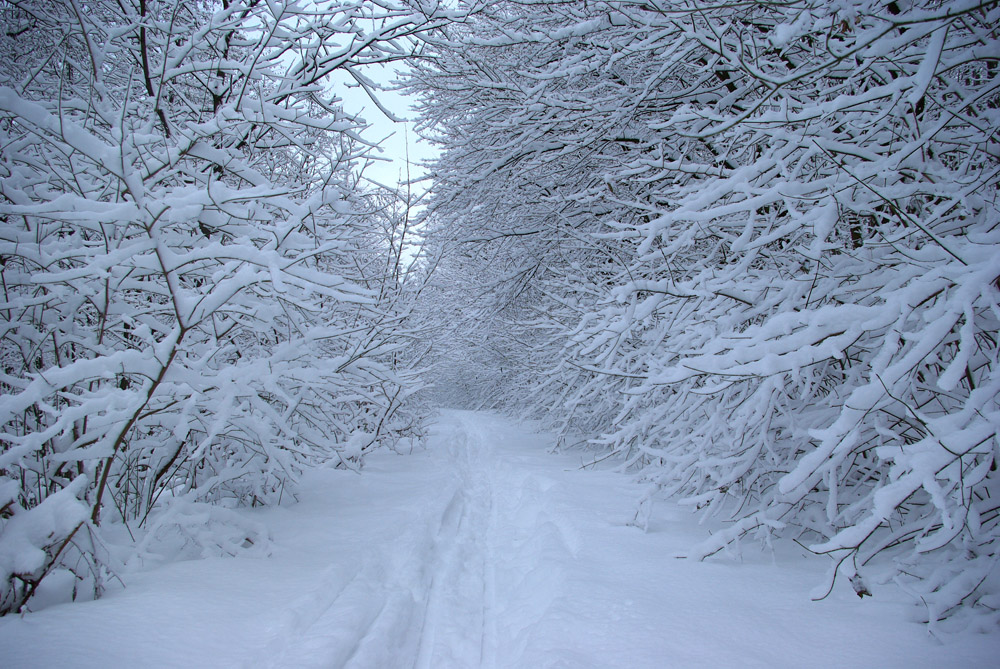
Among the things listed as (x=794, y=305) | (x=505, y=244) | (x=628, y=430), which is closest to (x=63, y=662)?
(x=628, y=430)

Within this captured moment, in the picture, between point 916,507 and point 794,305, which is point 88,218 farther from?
point 916,507

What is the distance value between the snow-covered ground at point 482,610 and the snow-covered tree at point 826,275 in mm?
259

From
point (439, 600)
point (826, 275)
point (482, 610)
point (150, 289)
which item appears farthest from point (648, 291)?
point (150, 289)

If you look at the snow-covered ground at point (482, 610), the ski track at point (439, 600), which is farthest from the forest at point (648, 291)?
the ski track at point (439, 600)

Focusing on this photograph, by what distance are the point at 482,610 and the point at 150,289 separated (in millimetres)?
2475

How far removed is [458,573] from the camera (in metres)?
3.30

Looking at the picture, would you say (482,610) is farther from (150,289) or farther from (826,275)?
(826,275)

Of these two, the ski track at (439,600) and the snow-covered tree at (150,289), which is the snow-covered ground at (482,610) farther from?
the snow-covered tree at (150,289)

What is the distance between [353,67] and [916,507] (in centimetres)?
419

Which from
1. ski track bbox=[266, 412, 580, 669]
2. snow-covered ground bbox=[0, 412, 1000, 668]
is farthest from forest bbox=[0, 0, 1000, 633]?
ski track bbox=[266, 412, 580, 669]

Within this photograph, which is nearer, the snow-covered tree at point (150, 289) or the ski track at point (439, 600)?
the snow-covered tree at point (150, 289)

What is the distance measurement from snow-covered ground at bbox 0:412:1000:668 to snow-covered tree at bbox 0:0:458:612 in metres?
0.41

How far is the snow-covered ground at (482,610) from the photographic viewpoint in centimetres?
188

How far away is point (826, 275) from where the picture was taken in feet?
8.49
